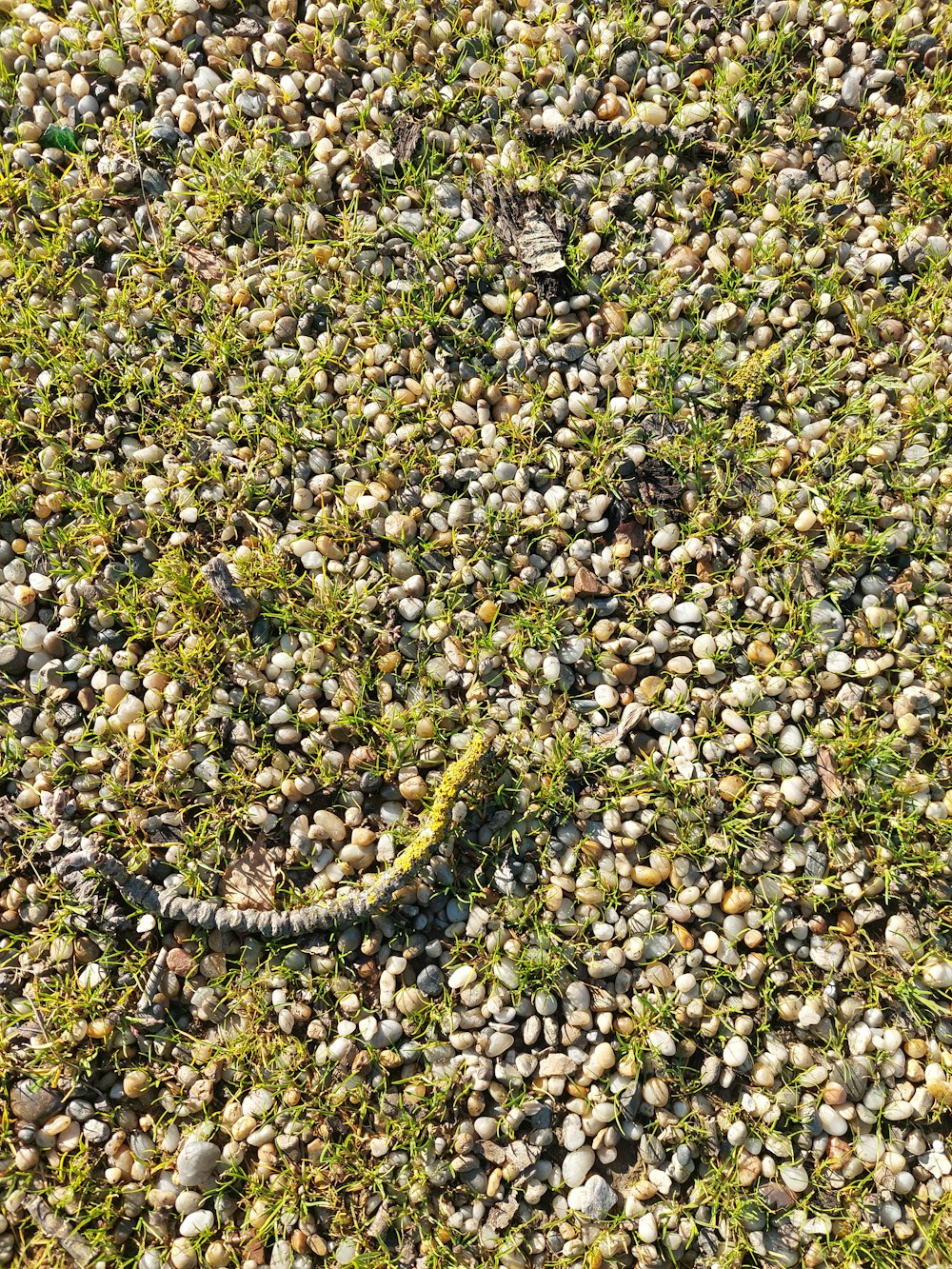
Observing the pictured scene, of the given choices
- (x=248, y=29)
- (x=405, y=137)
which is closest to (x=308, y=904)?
(x=405, y=137)

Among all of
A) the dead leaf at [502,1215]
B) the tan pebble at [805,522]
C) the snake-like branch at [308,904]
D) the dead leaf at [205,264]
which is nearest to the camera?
the dead leaf at [502,1215]

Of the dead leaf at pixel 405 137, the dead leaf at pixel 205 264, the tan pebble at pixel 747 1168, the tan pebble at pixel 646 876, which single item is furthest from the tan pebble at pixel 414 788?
the dead leaf at pixel 405 137

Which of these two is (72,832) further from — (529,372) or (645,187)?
(645,187)

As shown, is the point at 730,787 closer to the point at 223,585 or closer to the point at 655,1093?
the point at 655,1093

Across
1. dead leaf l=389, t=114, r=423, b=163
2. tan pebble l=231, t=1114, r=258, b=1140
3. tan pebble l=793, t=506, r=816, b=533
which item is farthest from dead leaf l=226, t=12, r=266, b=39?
tan pebble l=231, t=1114, r=258, b=1140

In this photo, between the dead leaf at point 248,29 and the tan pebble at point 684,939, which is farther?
the dead leaf at point 248,29

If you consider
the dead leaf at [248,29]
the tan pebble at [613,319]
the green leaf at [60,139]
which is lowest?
the tan pebble at [613,319]

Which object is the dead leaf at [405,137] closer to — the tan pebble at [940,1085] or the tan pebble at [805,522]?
the tan pebble at [805,522]
